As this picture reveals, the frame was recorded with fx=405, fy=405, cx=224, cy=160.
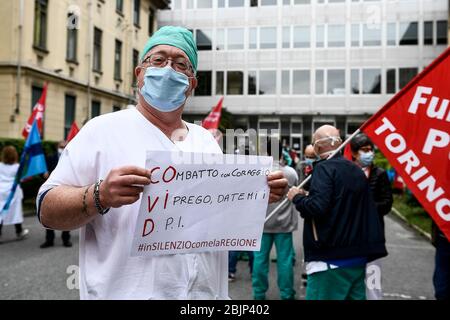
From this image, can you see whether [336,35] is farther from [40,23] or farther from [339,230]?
[339,230]

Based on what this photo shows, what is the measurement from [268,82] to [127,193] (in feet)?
82.3

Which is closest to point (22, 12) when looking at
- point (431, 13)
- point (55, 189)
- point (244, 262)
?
point (244, 262)

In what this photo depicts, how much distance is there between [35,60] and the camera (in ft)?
47.5

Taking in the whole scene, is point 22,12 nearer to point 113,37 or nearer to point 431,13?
point 113,37

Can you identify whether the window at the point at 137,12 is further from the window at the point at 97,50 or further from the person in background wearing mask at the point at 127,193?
the person in background wearing mask at the point at 127,193

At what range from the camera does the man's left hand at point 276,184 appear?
5.33 ft

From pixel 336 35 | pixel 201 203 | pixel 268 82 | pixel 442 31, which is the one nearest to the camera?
pixel 201 203

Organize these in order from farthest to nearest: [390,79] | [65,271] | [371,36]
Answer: [390,79], [371,36], [65,271]

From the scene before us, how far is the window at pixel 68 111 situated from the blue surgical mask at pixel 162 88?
53.2 feet

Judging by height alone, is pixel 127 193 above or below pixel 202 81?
below

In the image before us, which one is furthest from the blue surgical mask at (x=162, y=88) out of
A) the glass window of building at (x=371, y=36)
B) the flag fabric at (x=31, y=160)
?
the glass window of building at (x=371, y=36)

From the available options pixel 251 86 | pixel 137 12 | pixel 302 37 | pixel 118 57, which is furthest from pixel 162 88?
pixel 251 86

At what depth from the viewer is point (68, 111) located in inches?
660
